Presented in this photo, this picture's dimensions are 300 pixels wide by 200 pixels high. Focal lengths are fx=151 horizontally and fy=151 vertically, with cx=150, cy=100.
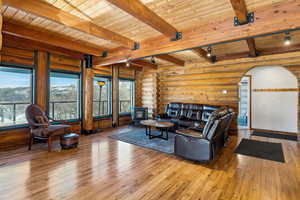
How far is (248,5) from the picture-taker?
2436 millimetres

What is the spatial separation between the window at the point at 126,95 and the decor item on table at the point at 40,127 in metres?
3.33

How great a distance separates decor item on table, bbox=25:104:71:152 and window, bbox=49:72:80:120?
0.90 m

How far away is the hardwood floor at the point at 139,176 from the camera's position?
2184 mm

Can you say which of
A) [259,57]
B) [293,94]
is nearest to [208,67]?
[259,57]

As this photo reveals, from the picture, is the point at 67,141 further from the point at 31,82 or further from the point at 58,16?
the point at 58,16

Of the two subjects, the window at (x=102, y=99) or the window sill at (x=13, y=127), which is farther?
the window at (x=102, y=99)

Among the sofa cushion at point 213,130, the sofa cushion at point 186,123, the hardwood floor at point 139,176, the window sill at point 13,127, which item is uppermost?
the sofa cushion at point 213,130

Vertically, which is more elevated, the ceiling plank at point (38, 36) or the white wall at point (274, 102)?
the ceiling plank at point (38, 36)

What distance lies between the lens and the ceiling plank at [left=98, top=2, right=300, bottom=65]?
2.34 meters

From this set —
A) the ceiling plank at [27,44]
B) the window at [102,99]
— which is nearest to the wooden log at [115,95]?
the window at [102,99]

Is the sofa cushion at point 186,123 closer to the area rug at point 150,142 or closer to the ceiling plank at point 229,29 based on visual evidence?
the area rug at point 150,142

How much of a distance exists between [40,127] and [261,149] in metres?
5.84

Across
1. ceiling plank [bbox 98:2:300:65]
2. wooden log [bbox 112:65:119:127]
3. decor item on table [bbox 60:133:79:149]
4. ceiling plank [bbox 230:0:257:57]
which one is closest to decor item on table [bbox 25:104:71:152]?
decor item on table [bbox 60:133:79:149]

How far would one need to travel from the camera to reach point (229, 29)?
2.79 meters
